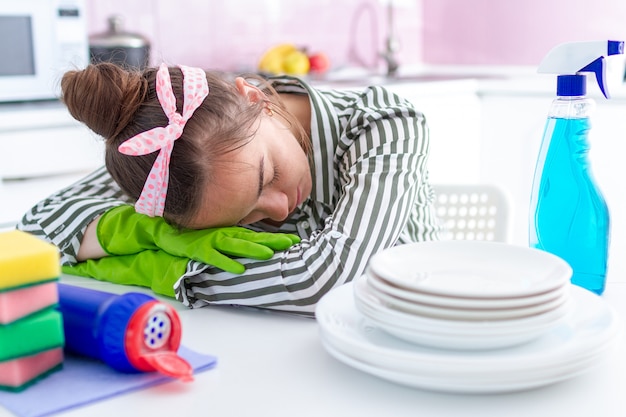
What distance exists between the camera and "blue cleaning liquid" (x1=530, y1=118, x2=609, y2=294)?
0.97 meters

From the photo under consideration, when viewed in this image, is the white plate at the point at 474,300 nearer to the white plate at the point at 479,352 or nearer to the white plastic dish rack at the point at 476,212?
the white plate at the point at 479,352

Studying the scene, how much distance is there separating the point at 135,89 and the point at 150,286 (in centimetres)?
27

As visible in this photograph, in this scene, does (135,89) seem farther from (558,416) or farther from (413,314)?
(558,416)

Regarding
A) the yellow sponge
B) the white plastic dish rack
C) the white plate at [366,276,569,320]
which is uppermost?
the yellow sponge

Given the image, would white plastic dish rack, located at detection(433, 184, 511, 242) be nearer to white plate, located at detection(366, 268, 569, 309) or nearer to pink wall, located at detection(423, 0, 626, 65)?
white plate, located at detection(366, 268, 569, 309)

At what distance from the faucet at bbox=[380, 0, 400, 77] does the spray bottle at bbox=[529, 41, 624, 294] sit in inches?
102

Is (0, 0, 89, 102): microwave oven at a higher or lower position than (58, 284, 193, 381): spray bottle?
higher

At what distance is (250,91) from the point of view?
4.19 feet

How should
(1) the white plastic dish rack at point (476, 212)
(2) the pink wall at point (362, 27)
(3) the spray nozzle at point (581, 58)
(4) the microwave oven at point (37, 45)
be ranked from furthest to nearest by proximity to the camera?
(2) the pink wall at point (362, 27) < (4) the microwave oven at point (37, 45) < (1) the white plastic dish rack at point (476, 212) < (3) the spray nozzle at point (581, 58)

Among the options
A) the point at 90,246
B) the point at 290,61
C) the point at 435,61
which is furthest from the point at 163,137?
the point at 435,61

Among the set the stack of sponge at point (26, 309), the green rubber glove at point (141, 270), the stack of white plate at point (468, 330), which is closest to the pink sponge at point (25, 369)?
the stack of sponge at point (26, 309)

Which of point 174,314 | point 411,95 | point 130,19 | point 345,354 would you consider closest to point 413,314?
point 345,354

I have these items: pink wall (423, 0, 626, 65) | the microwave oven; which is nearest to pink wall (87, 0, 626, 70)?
pink wall (423, 0, 626, 65)

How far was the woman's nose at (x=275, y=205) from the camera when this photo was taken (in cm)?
119
